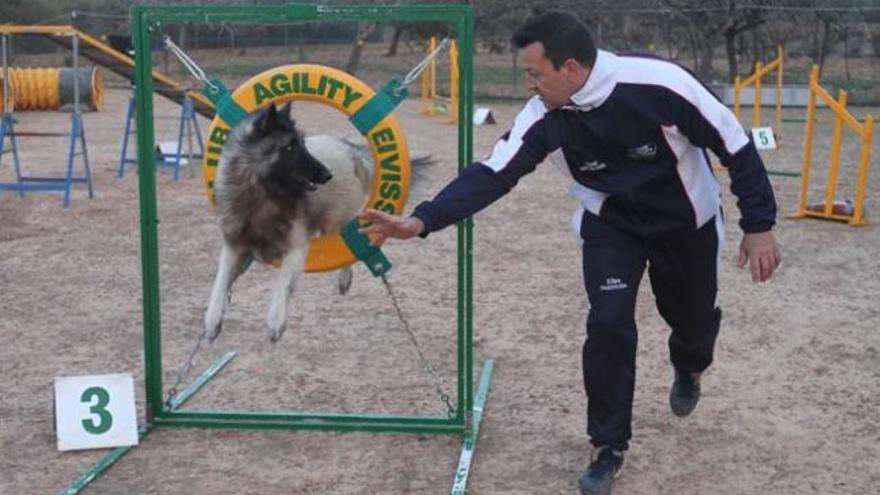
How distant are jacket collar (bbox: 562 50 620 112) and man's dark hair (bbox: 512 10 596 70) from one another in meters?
0.04

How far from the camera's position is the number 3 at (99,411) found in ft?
15.1

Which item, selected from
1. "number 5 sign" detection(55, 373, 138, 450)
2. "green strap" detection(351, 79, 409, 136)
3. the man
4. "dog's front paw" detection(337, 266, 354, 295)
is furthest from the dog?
"dog's front paw" detection(337, 266, 354, 295)

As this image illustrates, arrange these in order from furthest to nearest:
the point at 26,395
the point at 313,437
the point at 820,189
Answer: the point at 820,189 → the point at 26,395 → the point at 313,437

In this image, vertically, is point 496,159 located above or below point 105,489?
above

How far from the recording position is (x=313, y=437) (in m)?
4.76

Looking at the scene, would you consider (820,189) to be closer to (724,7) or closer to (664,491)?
(664,491)

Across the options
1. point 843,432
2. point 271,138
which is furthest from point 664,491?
point 271,138

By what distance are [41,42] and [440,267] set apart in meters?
25.1

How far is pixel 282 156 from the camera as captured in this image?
4.26 metres

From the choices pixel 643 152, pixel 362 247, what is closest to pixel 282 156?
pixel 362 247

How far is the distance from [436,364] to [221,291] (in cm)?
174

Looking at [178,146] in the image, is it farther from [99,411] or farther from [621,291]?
[621,291]

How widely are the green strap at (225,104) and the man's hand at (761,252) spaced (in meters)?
2.01

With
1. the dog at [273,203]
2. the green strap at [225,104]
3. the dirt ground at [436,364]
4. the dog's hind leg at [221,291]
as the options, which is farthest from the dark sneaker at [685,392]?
the green strap at [225,104]
